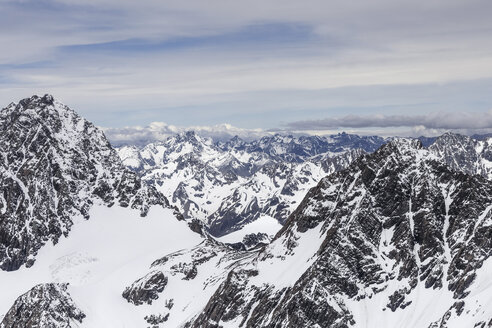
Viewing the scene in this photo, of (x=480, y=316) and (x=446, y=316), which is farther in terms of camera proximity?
(x=446, y=316)
